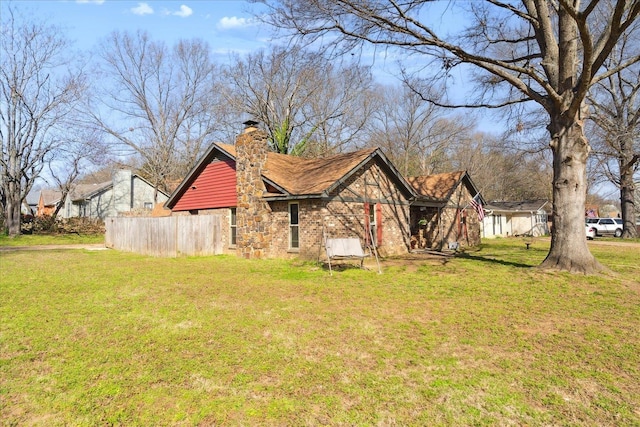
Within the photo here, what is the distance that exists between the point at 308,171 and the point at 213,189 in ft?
16.7

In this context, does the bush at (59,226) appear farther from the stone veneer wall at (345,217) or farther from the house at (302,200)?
the stone veneer wall at (345,217)

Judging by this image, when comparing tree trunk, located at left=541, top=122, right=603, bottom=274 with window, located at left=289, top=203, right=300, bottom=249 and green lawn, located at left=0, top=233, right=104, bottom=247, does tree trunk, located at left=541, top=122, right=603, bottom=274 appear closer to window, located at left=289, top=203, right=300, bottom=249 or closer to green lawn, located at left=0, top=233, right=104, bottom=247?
window, located at left=289, top=203, right=300, bottom=249

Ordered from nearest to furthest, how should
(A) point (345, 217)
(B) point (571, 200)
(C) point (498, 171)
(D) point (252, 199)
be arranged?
(B) point (571, 200), (A) point (345, 217), (D) point (252, 199), (C) point (498, 171)

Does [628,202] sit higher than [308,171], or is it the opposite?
[308,171]

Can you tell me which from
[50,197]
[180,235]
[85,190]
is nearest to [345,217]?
[180,235]

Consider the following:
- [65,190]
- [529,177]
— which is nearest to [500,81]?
[65,190]

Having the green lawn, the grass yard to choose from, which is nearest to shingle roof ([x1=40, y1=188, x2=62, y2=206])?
the green lawn

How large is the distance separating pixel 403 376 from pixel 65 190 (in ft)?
117

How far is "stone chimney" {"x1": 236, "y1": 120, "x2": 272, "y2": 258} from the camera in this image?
49.2 feet

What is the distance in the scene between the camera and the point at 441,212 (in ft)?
66.5

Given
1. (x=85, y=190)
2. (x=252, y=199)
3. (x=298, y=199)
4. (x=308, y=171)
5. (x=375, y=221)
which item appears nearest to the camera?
(x=298, y=199)

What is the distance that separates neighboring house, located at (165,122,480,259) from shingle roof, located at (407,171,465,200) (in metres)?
1.16

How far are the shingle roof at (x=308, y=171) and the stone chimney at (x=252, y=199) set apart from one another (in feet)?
1.86

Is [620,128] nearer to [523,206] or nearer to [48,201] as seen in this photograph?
[523,206]
